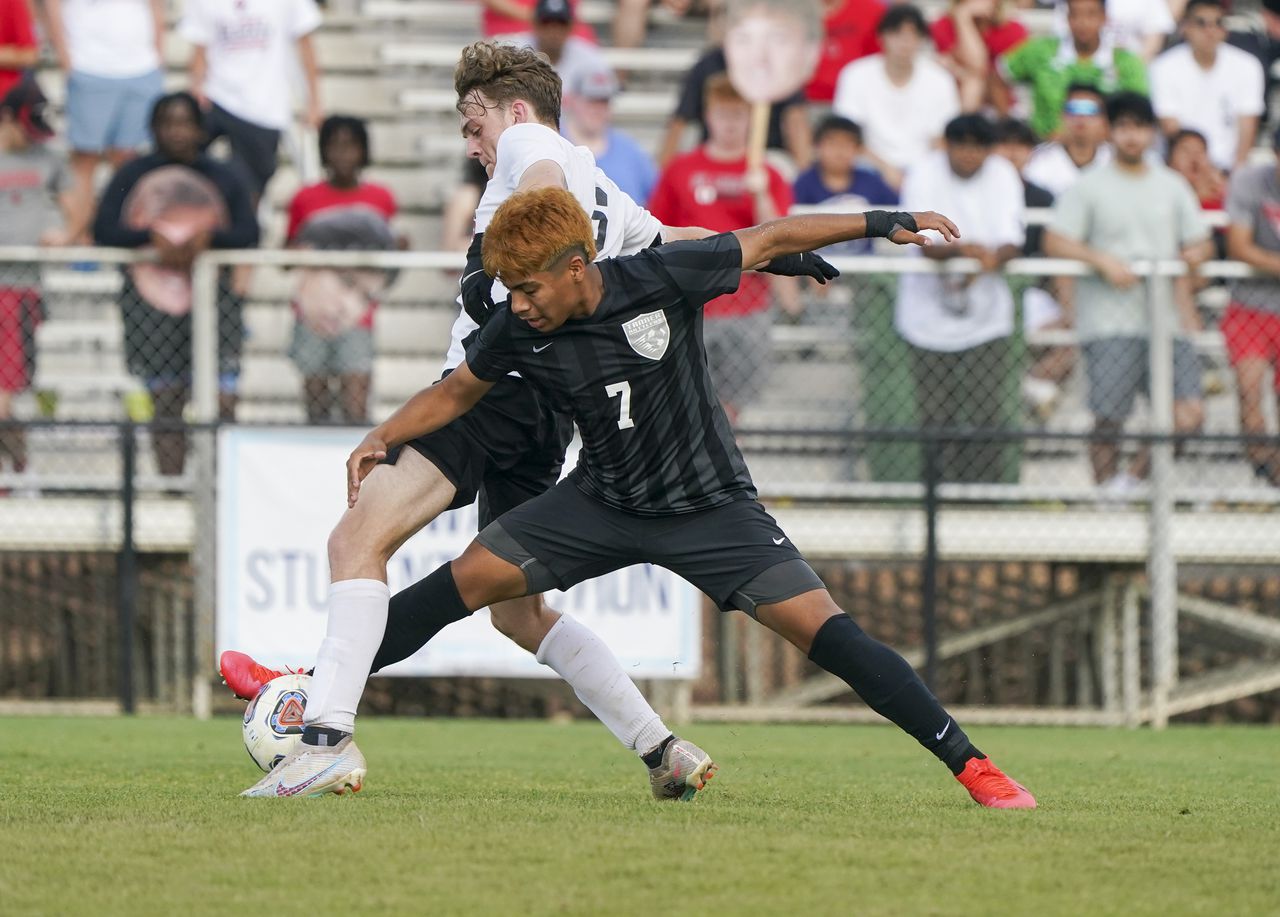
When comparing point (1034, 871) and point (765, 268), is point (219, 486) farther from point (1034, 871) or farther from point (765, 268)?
point (1034, 871)

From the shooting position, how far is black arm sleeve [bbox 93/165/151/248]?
11602 millimetres

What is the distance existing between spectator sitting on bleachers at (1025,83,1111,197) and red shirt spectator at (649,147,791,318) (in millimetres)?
2181

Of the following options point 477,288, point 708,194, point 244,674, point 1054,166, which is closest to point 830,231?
point 477,288

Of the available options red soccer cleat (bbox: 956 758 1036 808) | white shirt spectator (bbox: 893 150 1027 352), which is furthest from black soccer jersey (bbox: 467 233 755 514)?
white shirt spectator (bbox: 893 150 1027 352)

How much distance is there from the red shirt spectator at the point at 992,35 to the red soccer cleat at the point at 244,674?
9.39 meters

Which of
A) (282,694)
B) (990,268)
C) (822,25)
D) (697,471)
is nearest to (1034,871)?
(697,471)

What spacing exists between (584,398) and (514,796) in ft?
4.53

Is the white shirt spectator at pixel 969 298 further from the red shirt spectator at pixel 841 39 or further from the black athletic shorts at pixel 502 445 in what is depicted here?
the black athletic shorts at pixel 502 445

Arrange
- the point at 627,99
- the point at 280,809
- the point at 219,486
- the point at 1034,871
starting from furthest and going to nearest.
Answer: the point at 627,99 → the point at 219,486 → the point at 280,809 → the point at 1034,871

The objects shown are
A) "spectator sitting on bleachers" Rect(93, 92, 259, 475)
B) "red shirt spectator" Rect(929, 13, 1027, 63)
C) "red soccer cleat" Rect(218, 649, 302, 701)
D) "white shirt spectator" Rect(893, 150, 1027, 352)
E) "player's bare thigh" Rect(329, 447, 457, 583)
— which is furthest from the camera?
"red shirt spectator" Rect(929, 13, 1027, 63)

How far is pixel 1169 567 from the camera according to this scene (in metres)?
12.0

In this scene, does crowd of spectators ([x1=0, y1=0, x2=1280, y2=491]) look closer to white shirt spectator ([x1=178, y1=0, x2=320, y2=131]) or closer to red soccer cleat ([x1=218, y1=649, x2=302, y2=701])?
white shirt spectator ([x1=178, y1=0, x2=320, y2=131])

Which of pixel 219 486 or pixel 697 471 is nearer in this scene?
→ pixel 697 471

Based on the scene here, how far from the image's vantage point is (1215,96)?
47.1ft
